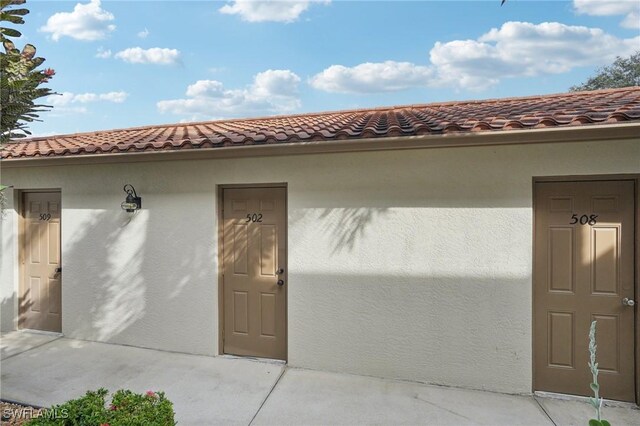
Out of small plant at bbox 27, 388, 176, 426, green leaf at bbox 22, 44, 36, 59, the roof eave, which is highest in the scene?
green leaf at bbox 22, 44, 36, 59

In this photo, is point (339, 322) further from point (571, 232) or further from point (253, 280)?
point (571, 232)

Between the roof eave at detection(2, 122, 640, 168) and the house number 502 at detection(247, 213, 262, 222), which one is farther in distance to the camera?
the house number 502 at detection(247, 213, 262, 222)

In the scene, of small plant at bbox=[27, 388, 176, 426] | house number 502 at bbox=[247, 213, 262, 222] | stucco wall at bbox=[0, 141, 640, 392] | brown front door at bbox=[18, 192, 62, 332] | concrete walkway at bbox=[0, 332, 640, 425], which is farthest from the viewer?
brown front door at bbox=[18, 192, 62, 332]

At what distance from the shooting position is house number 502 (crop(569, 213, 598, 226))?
4.10 m

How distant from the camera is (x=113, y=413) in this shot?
2504 mm

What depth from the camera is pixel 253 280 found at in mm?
5289

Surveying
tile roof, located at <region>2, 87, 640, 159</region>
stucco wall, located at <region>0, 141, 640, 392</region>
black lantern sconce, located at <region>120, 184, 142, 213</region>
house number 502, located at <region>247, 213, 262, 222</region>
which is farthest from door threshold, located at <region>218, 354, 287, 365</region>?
tile roof, located at <region>2, 87, 640, 159</region>

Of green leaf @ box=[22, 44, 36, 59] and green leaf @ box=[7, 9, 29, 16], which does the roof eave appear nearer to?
green leaf @ box=[22, 44, 36, 59]

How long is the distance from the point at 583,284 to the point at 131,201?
6.54 meters

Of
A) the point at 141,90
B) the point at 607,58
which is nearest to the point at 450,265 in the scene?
the point at 141,90

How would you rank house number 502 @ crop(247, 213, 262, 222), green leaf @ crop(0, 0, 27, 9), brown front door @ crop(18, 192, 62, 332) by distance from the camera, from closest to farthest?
1. green leaf @ crop(0, 0, 27, 9)
2. house number 502 @ crop(247, 213, 262, 222)
3. brown front door @ crop(18, 192, 62, 332)

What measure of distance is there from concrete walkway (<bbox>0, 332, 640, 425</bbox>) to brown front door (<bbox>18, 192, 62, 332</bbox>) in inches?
43.5

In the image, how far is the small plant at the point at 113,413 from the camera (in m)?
2.40

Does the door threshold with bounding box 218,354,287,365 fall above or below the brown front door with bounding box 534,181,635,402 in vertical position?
below
